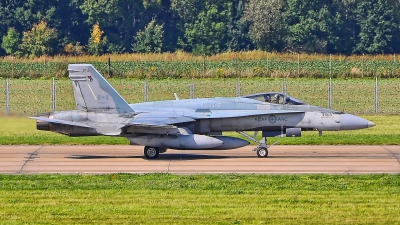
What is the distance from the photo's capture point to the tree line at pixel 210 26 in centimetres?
8950

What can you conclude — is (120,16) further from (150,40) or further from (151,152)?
(151,152)

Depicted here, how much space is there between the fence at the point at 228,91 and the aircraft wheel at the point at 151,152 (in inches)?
594

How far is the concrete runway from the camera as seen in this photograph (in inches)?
942

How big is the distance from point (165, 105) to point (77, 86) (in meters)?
2.61

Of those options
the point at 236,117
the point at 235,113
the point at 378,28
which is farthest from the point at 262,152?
the point at 378,28

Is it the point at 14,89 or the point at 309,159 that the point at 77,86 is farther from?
the point at 14,89

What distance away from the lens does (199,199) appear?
18.9 m

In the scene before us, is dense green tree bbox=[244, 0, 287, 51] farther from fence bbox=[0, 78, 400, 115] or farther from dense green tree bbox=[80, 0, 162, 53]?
fence bbox=[0, 78, 400, 115]

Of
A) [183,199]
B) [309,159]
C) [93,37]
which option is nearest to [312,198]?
[183,199]

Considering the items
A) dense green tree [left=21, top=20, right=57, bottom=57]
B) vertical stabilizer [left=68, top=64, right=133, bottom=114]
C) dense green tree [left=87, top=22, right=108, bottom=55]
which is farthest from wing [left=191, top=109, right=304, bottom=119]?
dense green tree [left=87, top=22, right=108, bottom=55]

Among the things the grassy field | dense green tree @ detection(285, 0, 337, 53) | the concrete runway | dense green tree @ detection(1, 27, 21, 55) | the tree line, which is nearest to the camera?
the concrete runway

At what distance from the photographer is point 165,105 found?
27.5 metres

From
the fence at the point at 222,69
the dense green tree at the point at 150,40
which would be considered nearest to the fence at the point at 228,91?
the fence at the point at 222,69

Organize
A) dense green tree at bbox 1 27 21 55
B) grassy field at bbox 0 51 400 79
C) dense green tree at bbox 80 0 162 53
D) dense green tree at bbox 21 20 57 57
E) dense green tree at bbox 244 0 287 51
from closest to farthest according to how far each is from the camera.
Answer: grassy field at bbox 0 51 400 79, dense green tree at bbox 21 20 57 57, dense green tree at bbox 1 27 21 55, dense green tree at bbox 244 0 287 51, dense green tree at bbox 80 0 162 53
